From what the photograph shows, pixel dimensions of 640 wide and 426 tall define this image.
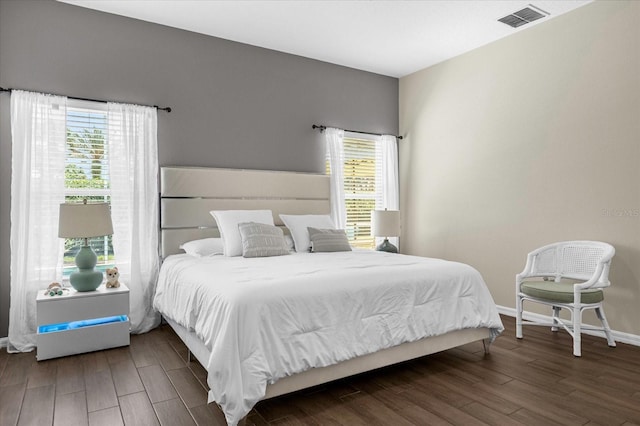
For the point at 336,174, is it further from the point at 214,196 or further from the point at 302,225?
the point at 214,196

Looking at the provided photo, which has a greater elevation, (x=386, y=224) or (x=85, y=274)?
(x=386, y=224)

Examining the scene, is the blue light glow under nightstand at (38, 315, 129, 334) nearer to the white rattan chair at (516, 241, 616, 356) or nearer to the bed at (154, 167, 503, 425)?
the bed at (154, 167, 503, 425)

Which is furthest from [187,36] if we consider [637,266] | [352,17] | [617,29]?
[637,266]

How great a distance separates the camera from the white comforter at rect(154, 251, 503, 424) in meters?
2.11

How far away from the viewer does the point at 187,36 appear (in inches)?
165

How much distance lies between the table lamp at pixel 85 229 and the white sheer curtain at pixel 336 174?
8.29 feet

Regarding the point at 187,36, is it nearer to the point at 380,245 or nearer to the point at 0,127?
the point at 0,127

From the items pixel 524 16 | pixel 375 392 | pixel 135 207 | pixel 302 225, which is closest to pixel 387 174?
pixel 302 225

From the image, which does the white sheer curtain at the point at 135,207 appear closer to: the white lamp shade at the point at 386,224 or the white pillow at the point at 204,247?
the white pillow at the point at 204,247

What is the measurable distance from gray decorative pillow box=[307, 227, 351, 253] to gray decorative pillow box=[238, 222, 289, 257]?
1.12 ft

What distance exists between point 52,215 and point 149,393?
187 centimetres

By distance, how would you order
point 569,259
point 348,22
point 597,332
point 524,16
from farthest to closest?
point 348,22
point 524,16
point 569,259
point 597,332

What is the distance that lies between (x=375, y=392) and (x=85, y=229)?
8.11ft

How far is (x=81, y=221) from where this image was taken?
10.6 feet
